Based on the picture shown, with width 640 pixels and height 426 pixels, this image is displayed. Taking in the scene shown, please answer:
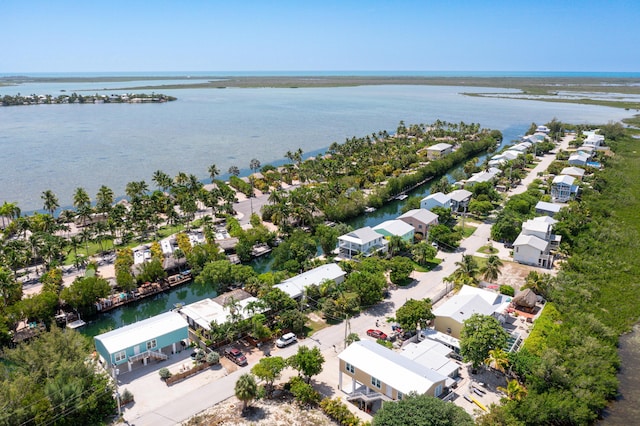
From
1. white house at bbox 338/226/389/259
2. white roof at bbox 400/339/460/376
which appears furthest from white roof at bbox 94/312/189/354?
white house at bbox 338/226/389/259

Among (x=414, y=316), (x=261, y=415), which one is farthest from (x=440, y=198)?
(x=261, y=415)

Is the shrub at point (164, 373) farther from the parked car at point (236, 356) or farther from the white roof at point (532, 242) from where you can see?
the white roof at point (532, 242)

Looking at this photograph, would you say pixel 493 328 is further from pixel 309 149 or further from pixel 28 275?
pixel 309 149

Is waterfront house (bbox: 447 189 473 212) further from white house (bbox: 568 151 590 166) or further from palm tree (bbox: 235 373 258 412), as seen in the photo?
palm tree (bbox: 235 373 258 412)

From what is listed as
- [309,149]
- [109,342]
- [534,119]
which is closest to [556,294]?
[109,342]

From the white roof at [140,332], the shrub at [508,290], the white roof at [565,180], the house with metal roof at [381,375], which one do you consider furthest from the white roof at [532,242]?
the white roof at [140,332]

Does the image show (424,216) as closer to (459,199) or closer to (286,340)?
(459,199)
